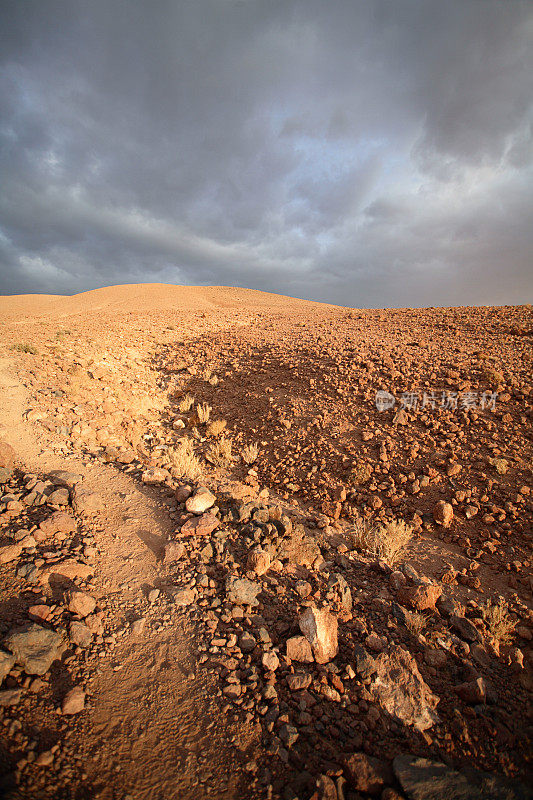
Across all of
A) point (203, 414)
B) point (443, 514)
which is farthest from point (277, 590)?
point (203, 414)

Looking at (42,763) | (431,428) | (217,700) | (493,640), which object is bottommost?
(493,640)

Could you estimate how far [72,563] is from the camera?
9.79ft

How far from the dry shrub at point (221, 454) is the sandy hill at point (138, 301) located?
20.7 m

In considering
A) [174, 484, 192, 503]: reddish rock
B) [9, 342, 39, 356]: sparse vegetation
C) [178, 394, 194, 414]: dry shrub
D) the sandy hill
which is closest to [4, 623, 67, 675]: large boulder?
[174, 484, 192, 503]: reddish rock

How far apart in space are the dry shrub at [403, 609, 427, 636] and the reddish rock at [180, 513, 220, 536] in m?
2.12

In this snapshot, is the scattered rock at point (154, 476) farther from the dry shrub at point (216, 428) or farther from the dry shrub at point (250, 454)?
the dry shrub at point (216, 428)

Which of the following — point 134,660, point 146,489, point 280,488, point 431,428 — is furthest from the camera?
point 431,428

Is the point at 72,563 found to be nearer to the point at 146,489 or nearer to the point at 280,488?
the point at 146,489

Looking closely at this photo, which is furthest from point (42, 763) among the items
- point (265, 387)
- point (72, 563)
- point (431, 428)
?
point (265, 387)

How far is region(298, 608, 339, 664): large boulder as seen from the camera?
2490mm

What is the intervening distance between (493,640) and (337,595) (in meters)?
1.37

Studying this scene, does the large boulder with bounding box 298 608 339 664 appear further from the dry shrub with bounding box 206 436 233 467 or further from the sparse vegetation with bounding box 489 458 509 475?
the sparse vegetation with bounding box 489 458 509 475

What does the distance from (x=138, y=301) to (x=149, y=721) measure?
31.8 meters

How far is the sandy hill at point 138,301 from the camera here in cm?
2739
